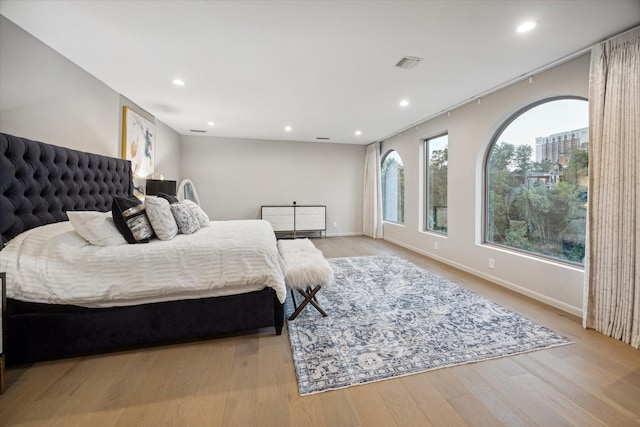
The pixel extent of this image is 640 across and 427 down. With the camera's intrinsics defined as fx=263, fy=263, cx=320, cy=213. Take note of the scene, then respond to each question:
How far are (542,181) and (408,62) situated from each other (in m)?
2.03

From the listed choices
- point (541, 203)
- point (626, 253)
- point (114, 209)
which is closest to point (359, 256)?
point (541, 203)

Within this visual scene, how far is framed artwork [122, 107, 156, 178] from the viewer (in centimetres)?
346

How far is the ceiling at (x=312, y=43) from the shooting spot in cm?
183

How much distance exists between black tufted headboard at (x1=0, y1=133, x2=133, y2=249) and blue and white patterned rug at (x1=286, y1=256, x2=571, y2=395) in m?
2.11

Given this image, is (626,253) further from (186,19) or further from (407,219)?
(186,19)

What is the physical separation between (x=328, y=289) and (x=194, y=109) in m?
3.34

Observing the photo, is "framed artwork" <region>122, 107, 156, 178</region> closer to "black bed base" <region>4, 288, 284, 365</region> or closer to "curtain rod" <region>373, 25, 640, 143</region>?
"black bed base" <region>4, 288, 284, 365</region>

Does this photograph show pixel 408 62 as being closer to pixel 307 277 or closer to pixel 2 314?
pixel 307 277

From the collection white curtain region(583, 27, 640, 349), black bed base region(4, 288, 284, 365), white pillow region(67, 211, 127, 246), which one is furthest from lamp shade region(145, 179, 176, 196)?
white curtain region(583, 27, 640, 349)

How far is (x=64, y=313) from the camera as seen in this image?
1748 millimetres

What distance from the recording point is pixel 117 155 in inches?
131

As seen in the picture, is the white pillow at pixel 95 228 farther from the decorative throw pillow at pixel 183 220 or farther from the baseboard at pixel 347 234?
the baseboard at pixel 347 234

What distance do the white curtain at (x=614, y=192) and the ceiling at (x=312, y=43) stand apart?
0.97 feet

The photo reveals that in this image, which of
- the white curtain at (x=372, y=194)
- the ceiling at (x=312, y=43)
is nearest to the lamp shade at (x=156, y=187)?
the ceiling at (x=312, y=43)
